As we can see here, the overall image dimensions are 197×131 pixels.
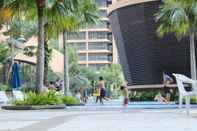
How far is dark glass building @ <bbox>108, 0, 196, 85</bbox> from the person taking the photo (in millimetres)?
46531

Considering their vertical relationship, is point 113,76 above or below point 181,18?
below

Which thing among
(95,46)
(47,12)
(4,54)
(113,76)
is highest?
(95,46)

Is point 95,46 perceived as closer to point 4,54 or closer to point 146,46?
→ point 4,54

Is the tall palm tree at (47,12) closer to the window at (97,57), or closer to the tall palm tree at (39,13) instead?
the tall palm tree at (39,13)

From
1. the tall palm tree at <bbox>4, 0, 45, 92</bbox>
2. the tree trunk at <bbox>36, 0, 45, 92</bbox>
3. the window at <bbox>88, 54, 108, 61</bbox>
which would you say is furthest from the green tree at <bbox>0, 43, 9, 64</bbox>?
the window at <bbox>88, 54, 108, 61</bbox>

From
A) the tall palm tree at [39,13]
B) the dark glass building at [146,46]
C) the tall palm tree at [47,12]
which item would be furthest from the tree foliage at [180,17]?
the dark glass building at [146,46]

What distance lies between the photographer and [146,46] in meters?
47.7

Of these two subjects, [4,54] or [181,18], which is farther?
[4,54]

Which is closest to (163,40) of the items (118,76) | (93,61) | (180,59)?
(180,59)

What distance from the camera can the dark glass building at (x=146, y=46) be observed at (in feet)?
153

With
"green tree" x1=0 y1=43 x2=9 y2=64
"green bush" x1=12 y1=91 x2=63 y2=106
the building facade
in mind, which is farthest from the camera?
the building facade

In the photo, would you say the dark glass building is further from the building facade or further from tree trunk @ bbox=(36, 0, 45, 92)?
the building facade

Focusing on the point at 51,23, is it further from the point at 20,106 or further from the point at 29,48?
the point at 29,48

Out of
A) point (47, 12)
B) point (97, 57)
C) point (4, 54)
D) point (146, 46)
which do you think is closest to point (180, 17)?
point (47, 12)
